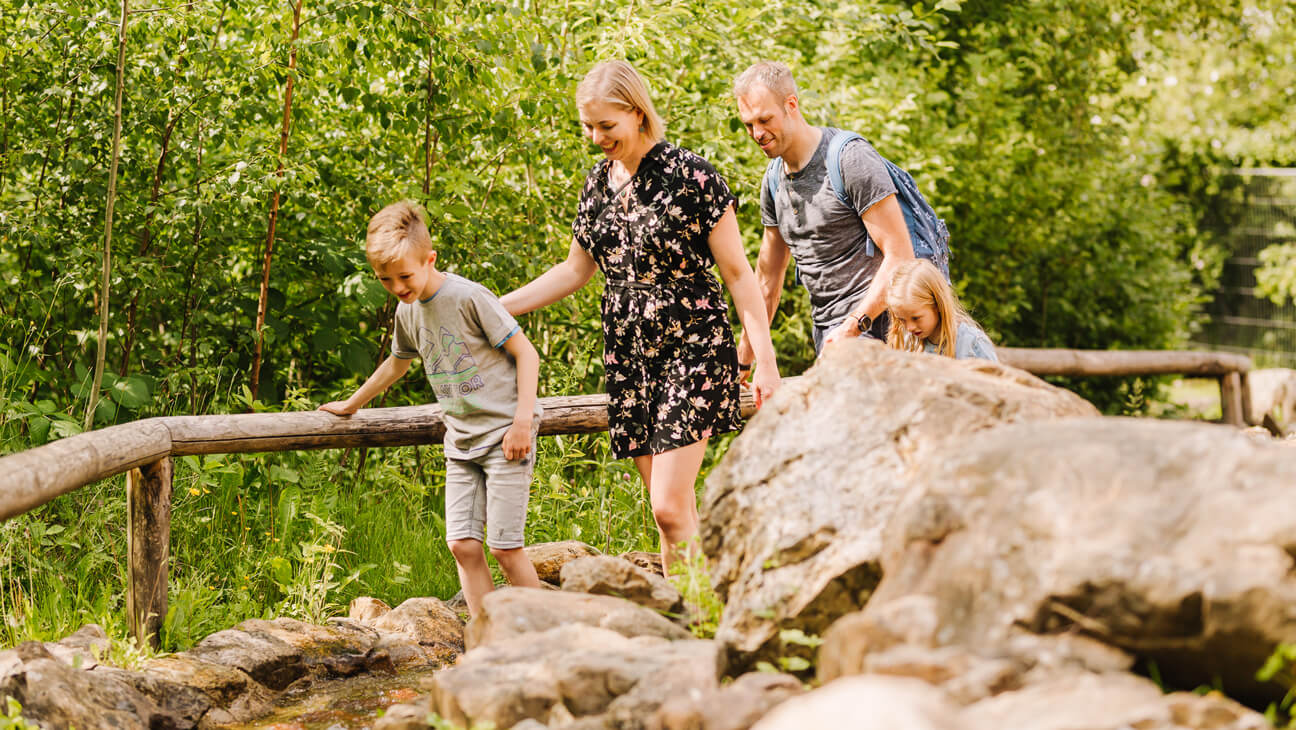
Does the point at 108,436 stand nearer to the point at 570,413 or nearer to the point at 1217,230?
the point at 570,413

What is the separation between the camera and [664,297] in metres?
3.46

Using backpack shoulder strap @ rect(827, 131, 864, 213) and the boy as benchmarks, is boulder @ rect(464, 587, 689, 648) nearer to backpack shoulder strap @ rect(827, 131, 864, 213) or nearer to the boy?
the boy

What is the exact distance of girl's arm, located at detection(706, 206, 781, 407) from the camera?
3.40 meters

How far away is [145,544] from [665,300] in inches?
73.1

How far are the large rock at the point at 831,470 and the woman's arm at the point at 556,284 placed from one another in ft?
3.62

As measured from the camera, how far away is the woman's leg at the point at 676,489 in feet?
11.3

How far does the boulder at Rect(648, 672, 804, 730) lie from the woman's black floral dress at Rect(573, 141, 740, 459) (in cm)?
129

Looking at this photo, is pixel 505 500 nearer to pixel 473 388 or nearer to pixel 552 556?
pixel 473 388

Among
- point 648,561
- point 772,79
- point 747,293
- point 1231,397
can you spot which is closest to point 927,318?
point 747,293

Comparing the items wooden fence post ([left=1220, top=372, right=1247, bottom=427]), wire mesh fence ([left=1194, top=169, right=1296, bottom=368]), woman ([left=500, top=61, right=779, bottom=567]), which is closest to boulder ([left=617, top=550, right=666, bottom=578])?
woman ([left=500, top=61, right=779, bottom=567])

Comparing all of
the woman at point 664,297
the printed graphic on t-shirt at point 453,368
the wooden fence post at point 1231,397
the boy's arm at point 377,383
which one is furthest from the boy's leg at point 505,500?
the wooden fence post at point 1231,397

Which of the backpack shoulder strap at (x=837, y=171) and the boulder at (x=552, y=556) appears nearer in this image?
the backpack shoulder strap at (x=837, y=171)

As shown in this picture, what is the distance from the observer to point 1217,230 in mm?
14523

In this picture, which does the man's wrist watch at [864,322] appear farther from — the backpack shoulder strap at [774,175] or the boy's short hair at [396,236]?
the boy's short hair at [396,236]
